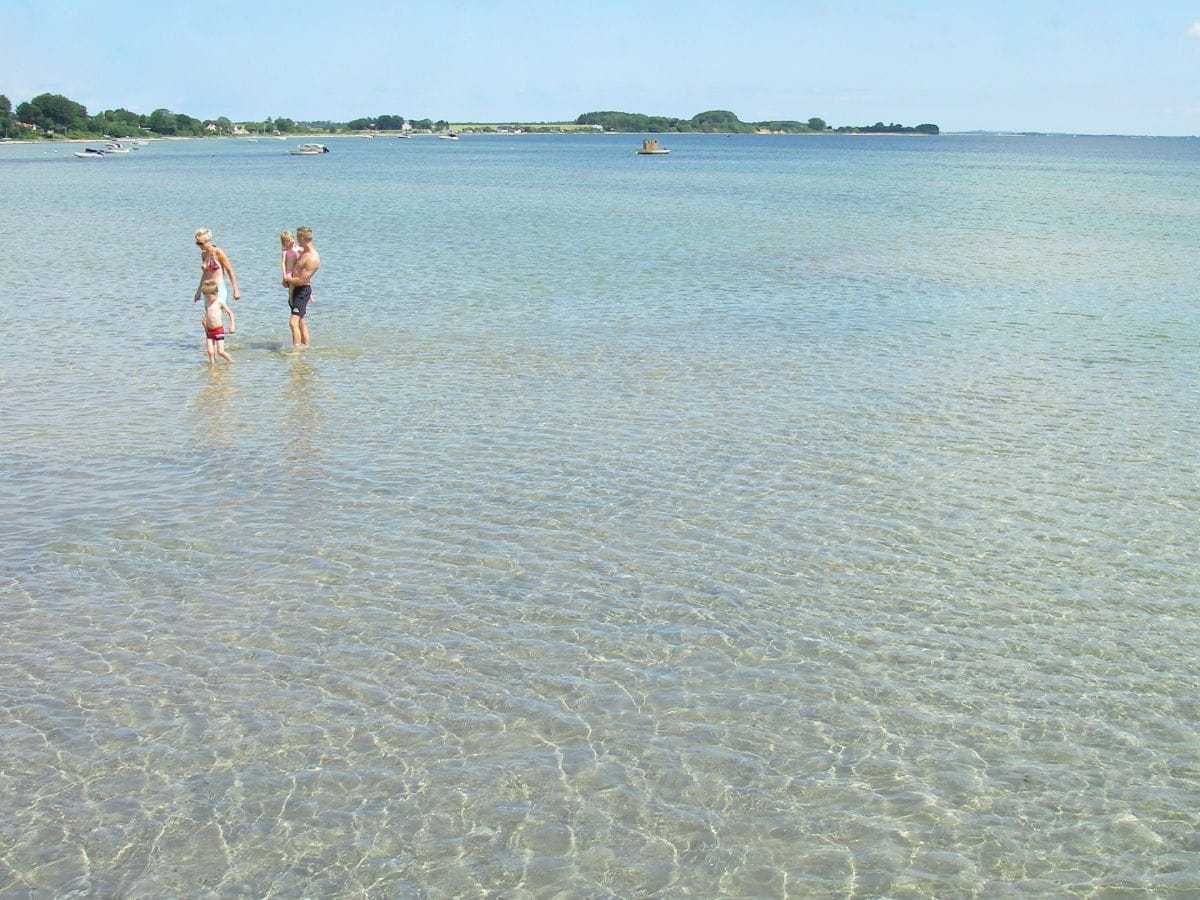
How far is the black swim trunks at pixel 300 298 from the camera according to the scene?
63.0 ft

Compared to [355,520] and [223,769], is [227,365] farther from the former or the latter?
[223,769]

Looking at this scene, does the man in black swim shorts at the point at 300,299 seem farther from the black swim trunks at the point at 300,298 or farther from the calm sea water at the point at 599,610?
the calm sea water at the point at 599,610

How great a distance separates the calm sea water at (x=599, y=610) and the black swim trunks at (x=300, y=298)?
0.80m

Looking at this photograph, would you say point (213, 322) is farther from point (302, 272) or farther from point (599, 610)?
point (599, 610)

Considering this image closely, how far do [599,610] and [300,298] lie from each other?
11699mm

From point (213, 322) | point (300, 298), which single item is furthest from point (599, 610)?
point (300, 298)

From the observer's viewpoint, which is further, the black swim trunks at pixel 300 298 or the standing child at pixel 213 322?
the black swim trunks at pixel 300 298

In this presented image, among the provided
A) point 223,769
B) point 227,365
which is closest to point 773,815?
point 223,769

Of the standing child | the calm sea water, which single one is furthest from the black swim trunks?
the standing child

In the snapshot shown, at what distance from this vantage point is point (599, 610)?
9.43m

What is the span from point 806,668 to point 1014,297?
20915 mm

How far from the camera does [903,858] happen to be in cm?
642

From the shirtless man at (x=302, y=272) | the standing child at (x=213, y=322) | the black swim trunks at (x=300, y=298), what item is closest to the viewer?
the standing child at (x=213, y=322)

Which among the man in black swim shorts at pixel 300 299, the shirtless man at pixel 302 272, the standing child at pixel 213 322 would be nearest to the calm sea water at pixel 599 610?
the standing child at pixel 213 322
